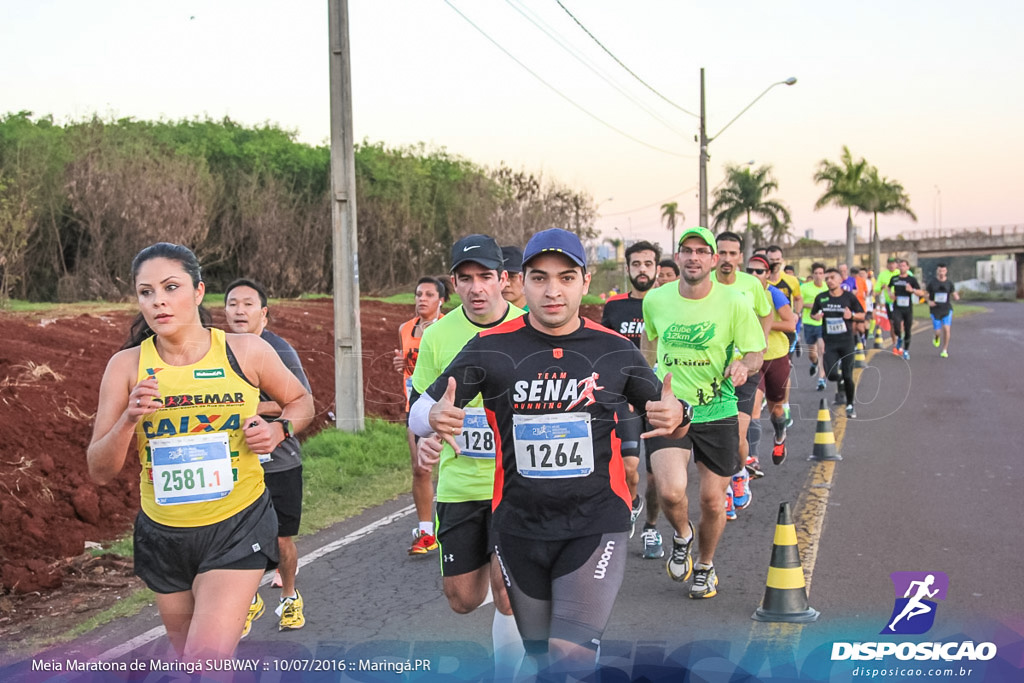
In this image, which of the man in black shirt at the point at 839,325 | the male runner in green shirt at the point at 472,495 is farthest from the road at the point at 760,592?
the man in black shirt at the point at 839,325

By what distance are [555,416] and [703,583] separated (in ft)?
9.33

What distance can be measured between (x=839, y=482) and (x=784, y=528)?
4.24 metres

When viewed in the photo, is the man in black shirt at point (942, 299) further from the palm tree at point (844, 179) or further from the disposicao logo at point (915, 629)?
the palm tree at point (844, 179)

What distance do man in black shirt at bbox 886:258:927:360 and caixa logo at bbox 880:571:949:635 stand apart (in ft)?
54.0

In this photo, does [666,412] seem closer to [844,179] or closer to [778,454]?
[778,454]

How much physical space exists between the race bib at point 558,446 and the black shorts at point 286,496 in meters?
2.55

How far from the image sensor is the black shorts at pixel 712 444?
6445 millimetres

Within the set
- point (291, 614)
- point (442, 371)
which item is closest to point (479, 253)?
point (442, 371)

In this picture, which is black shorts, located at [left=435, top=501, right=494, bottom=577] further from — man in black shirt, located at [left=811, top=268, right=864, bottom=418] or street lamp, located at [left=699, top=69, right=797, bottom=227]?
street lamp, located at [left=699, top=69, right=797, bottom=227]

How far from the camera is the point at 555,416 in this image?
3920 mm

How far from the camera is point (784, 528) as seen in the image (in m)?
5.91

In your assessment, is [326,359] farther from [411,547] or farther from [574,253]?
[574,253]

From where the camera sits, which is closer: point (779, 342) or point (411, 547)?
point (411, 547)

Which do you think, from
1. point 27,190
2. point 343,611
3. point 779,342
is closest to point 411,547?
point 343,611
